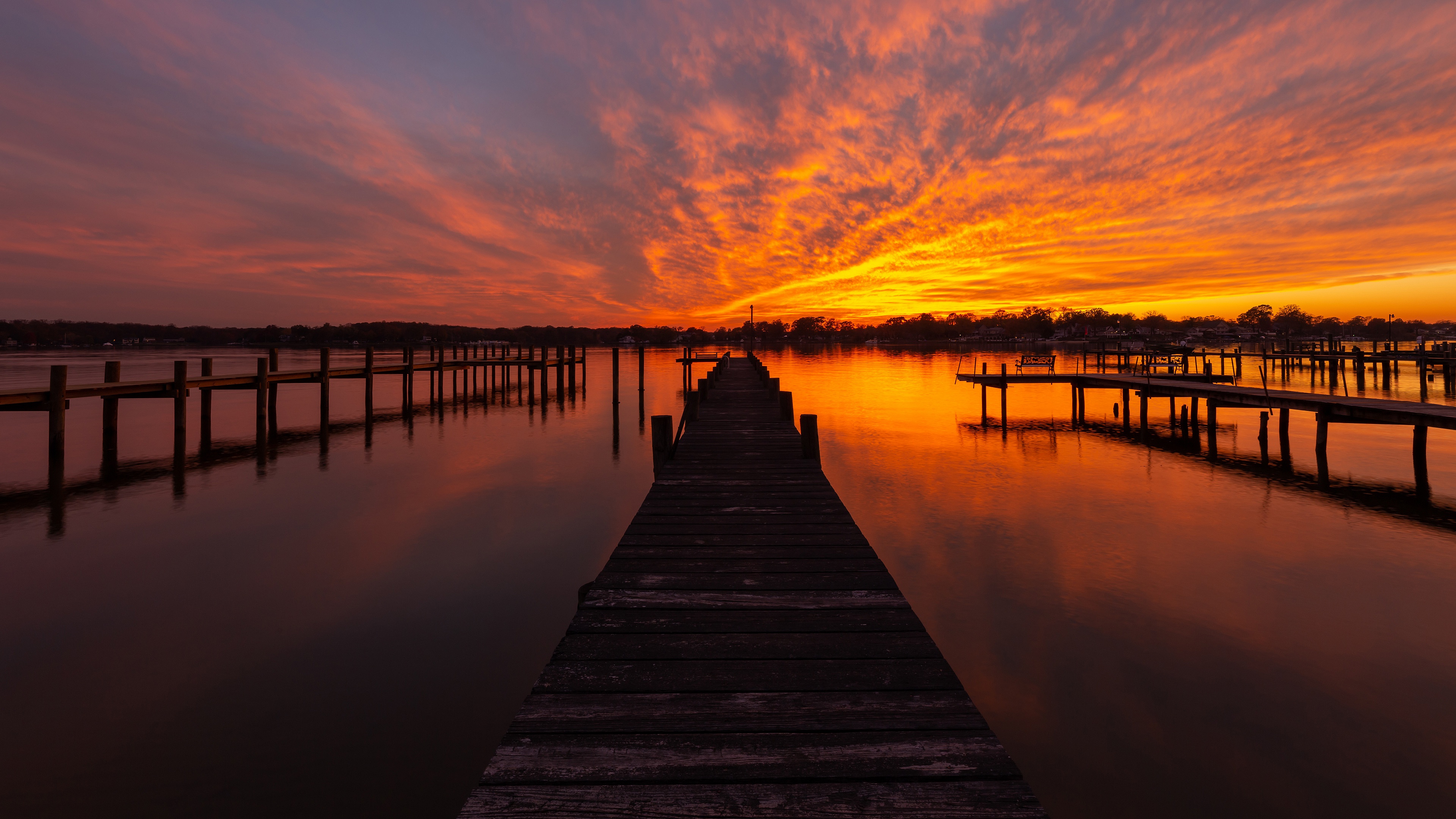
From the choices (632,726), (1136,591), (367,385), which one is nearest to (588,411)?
(367,385)

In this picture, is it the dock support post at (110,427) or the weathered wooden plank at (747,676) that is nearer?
the weathered wooden plank at (747,676)

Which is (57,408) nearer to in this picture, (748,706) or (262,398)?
(262,398)

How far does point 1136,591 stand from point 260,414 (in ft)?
92.7

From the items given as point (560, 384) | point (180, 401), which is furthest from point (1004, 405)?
point (180, 401)

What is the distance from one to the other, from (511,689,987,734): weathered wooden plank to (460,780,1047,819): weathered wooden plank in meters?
0.40

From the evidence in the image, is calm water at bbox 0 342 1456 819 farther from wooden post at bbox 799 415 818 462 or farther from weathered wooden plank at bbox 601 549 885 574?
wooden post at bbox 799 415 818 462

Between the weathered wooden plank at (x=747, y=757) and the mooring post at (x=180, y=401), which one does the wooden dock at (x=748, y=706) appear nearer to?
the weathered wooden plank at (x=747, y=757)

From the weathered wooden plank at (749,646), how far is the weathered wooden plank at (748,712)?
1.45ft

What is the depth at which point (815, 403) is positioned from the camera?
38.1 meters

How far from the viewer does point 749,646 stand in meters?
4.25

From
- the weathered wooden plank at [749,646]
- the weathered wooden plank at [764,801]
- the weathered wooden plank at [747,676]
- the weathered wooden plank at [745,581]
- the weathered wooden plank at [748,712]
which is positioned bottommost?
the weathered wooden plank at [764,801]

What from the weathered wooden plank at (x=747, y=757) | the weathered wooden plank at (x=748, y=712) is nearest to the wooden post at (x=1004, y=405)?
the weathered wooden plank at (x=748, y=712)

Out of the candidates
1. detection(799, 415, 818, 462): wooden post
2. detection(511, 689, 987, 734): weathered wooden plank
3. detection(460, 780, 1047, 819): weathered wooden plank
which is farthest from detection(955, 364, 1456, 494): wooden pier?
detection(460, 780, 1047, 819): weathered wooden plank

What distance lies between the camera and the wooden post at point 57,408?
15.8 m
